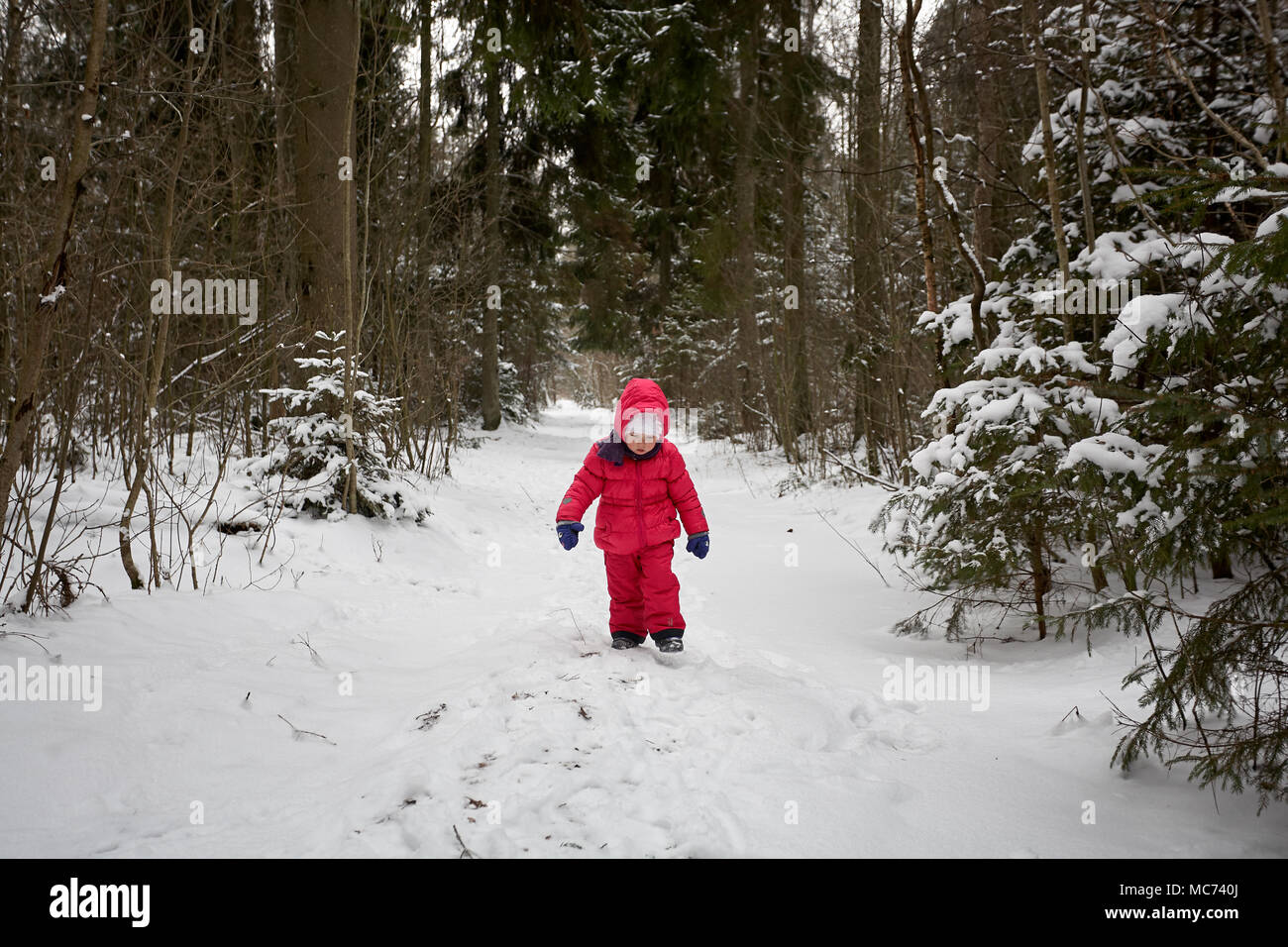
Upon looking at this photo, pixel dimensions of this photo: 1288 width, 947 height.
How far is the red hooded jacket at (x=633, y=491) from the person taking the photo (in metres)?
4.07

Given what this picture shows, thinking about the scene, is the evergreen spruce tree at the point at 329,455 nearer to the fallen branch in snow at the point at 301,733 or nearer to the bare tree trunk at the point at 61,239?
the bare tree trunk at the point at 61,239

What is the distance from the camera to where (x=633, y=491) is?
13.5 feet

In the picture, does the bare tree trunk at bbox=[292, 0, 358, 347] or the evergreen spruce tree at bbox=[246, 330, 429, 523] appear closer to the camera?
the evergreen spruce tree at bbox=[246, 330, 429, 523]

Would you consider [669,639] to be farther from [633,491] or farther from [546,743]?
[546,743]

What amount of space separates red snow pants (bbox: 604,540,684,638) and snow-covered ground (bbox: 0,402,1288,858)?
0.71 ft

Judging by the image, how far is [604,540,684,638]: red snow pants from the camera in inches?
159

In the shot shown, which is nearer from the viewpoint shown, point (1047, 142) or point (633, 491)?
point (633, 491)

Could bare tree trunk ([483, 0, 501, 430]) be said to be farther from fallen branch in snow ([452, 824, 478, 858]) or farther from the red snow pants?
fallen branch in snow ([452, 824, 478, 858])

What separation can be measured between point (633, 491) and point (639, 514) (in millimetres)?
144

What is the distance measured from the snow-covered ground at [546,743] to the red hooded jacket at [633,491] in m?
0.73

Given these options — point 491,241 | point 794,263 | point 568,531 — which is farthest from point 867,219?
point 491,241

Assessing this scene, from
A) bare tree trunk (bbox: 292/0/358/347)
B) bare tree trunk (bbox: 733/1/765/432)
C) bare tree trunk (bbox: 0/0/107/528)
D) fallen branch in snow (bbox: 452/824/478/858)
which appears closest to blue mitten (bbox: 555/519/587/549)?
fallen branch in snow (bbox: 452/824/478/858)
